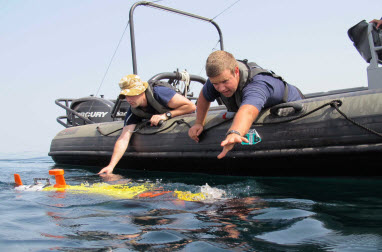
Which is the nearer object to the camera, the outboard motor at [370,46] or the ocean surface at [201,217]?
the ocean surface at [201,217]

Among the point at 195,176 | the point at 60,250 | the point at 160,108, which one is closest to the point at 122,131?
the point at 160,108

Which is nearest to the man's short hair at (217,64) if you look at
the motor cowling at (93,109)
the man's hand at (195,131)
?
the man's hand at (195,131)

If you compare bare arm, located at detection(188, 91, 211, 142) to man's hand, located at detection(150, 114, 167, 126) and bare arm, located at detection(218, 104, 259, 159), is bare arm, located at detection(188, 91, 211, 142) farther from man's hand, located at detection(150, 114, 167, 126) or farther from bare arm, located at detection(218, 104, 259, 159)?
bare arm, located at detection(218, 104, 259, 159)

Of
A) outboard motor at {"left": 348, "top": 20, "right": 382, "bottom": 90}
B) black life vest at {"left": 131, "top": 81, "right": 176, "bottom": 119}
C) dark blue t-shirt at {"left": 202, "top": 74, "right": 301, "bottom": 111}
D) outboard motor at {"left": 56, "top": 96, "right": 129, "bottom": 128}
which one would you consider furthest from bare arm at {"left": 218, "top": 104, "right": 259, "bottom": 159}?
outboard motor at {"left": 56, "top": 96, "right": 129, "bottom": 128}

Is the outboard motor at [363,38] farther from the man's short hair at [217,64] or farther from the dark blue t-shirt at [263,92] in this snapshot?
the man's short hair at [217,64]

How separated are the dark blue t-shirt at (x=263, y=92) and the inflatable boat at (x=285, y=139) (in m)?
0.13

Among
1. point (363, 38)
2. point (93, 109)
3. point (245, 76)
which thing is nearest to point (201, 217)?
point (245, 76)

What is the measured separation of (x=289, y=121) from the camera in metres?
3.97

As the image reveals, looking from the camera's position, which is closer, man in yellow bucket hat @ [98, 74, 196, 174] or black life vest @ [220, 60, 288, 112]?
black life vest @ [220, 60, 288, 112]

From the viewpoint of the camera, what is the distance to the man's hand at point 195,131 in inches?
180

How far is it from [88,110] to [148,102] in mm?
3208

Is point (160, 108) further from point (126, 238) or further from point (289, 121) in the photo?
point (126, 238)

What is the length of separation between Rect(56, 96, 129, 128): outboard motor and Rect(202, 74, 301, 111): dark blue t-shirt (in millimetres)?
4061

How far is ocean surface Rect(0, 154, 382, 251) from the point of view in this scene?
202cm
